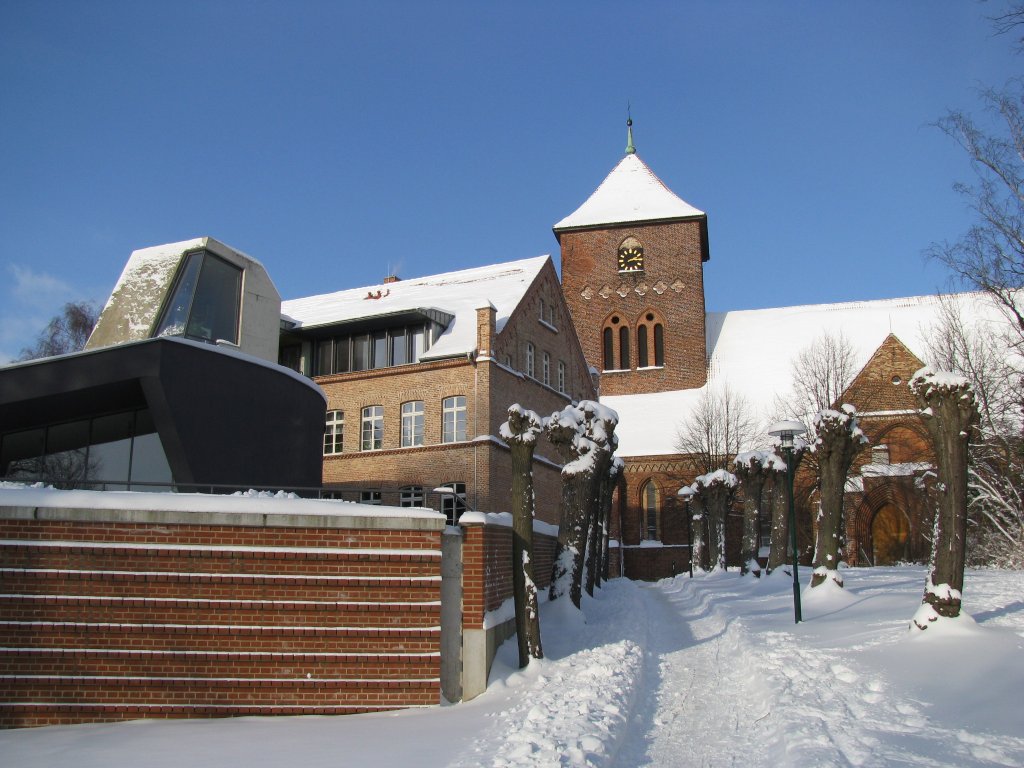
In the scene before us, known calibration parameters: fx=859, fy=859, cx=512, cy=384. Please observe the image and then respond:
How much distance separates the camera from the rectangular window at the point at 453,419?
29.0m

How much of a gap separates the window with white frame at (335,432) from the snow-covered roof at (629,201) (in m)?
21.8

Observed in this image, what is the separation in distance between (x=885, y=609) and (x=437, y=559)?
29.9ft

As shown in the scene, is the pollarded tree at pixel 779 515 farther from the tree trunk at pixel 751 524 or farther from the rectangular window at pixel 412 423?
the rectangular window at pixel 412 423

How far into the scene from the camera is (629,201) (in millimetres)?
49281

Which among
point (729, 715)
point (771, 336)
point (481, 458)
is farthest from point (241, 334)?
point (771, 336)

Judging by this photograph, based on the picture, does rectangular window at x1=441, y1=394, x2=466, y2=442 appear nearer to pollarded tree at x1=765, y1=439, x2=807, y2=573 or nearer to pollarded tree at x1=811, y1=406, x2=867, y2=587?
pollarded tree at x1=765, y1=439, x2=807, y2=573

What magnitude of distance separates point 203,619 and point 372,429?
68.6 feet

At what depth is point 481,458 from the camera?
28219mm

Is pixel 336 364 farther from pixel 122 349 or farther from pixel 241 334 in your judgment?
pixel 122 349

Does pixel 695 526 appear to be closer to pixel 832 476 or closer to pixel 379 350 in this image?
pixel 379 350

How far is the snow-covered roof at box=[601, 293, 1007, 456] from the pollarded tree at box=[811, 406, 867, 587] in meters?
25.0

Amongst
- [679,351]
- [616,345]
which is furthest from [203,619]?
[616,345]

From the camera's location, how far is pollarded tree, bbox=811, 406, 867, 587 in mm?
18141

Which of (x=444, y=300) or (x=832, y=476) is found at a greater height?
(x=444, y=300)
